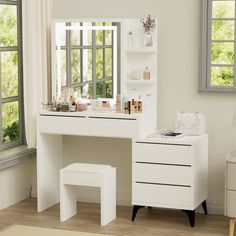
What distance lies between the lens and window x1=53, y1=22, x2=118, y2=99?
514 cm

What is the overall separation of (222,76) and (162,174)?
37.5 inches

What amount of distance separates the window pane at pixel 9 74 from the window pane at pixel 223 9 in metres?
1.74

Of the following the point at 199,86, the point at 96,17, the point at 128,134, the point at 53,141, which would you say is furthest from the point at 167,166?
the point at 96,17

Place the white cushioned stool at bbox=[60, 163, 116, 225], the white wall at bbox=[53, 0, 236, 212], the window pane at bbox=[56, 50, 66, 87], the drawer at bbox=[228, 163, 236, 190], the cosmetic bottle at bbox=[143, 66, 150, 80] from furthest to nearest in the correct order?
the window pane at bbox=[56, 50, 66, 87]
the cosmetic bottle at bbox=[143, 66, 150, 80]
the white wall at bbox=[53, 0, 236, 212]
the white cushioned stool at bbox=[60, 163, 116, 225]
the drawer at bbox=[228, 163, 236, 190]

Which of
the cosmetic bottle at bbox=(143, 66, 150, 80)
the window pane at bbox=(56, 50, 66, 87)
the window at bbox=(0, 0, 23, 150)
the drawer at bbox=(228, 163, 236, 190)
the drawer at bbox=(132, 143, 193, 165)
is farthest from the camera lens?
the window pane at bbox=(56, 50, 66, 87)

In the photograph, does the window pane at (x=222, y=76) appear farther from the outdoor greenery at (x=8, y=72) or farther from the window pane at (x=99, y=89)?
the outdoor greenery at (x=8, y=72)

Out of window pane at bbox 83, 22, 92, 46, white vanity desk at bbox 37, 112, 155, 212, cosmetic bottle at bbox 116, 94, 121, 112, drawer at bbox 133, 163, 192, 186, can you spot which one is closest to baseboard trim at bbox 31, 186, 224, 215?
white vanity desk at bbox 37, 112, 155, 212

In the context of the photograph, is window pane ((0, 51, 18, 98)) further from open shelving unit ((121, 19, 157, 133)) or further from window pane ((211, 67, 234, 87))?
window pane ((211, 67, 234, 87))

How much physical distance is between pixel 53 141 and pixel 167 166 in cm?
111

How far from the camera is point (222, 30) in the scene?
4926 millimetres

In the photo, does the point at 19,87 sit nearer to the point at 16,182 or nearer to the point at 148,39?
the point at 16,182

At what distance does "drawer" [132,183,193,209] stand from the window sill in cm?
109

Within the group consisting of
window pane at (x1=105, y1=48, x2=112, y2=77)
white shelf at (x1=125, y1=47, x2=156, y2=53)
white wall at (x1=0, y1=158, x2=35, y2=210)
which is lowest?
white wall at (x1=0, y1=158, x2=35, y2=210)

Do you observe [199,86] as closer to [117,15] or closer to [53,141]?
[117,15]
